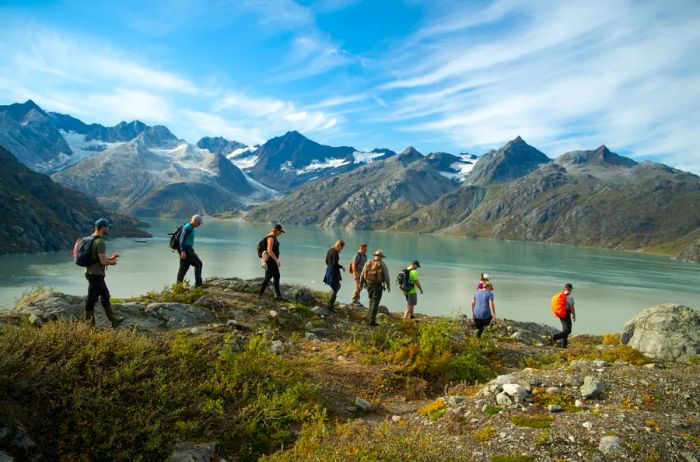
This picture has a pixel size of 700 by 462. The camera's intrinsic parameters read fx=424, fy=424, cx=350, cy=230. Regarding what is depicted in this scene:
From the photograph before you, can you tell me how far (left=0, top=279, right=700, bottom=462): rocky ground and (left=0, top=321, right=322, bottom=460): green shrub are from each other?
42 cm

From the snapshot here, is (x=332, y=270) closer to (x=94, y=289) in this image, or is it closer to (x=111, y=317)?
(x=111, y=317)

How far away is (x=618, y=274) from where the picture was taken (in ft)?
365

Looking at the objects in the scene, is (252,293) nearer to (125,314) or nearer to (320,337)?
(320,337)

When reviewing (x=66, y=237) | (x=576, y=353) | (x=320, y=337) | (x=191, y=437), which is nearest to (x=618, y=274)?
(x=576, y=353)

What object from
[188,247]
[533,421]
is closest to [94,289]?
[188,247]

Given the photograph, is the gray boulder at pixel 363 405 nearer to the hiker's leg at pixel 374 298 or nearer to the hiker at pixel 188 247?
the hiker's leg at pixel 374 298

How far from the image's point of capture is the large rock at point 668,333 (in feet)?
57.3

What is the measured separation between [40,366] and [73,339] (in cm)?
102

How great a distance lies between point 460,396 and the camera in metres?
8.91

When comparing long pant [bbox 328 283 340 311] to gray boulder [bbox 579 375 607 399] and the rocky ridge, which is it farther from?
the rocky ridge

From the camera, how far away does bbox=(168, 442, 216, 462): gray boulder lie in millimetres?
6098

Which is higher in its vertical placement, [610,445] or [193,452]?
[610,445]

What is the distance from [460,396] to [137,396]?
6.15 meters

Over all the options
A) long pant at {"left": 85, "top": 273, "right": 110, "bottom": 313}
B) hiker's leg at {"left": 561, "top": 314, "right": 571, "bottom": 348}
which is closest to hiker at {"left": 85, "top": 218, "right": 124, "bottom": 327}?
long pant at {"left": 85, "top": 273, "right": 110, "bottom": 313}
